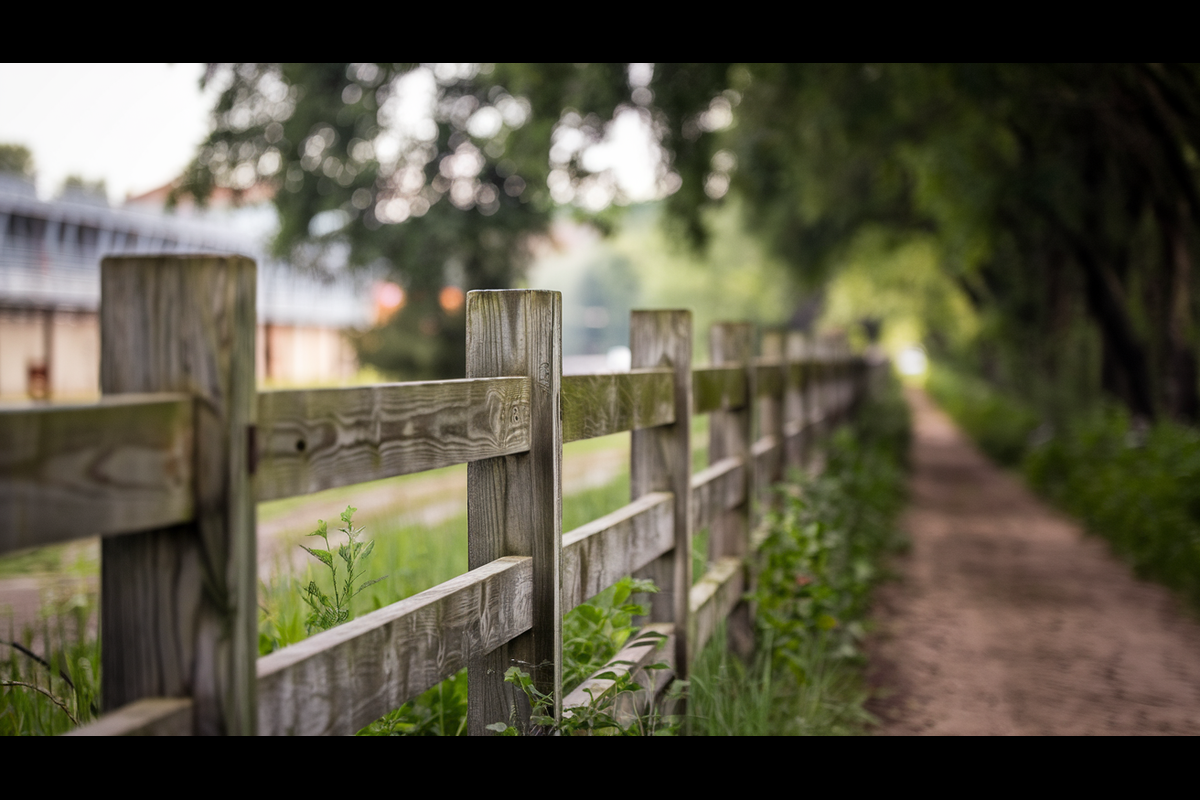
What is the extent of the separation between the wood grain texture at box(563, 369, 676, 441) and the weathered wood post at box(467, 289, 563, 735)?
240 millimetres

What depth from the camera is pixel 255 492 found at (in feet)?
5.13

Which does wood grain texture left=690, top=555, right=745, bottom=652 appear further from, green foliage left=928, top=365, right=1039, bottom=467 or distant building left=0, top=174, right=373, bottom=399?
distant building left=0, top=174, right=373, bottom=399

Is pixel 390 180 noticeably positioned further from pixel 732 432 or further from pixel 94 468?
pixel 94 468

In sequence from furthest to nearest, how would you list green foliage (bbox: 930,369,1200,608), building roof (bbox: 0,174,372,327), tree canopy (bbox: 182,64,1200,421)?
building roof (bbox: 0,174,372,327) < tree canopy (bbox: 182,64,1200,421) < green foliage (bbox: 930,369,1200,608)

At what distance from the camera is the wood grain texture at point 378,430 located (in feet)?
5.35

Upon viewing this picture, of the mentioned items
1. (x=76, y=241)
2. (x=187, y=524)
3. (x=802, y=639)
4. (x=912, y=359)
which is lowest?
(x=802, y=639)

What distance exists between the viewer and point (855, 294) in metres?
31.5

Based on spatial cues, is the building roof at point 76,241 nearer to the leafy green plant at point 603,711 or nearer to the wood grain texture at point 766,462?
the wood grain texture at point 766,462

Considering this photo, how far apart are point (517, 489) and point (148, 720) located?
117 cm

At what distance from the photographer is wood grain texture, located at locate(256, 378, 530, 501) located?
1632 millimetres

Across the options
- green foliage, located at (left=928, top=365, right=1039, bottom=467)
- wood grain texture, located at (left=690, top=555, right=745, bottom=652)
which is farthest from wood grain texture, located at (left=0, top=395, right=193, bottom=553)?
green foliage, located at (left=928, top=365, right=1039, bottom=467)

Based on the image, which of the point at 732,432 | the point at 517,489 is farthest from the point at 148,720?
the point at 732,432

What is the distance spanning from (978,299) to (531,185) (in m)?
11.8
